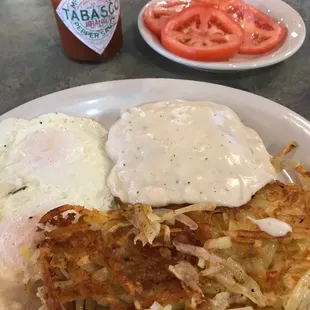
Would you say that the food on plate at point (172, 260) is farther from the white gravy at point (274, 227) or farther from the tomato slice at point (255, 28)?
the tomato slice at point (255, 28)

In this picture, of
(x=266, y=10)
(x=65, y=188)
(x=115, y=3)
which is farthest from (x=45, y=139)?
(x=266, y=10)

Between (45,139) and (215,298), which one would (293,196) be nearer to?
(215,298)

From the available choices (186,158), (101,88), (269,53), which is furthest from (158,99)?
(269,53)

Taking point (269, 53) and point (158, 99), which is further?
point (269, 53)

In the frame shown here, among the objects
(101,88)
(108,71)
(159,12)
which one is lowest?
(108,71)

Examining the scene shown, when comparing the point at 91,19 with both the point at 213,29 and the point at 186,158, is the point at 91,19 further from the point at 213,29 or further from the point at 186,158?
the point at 186,158
